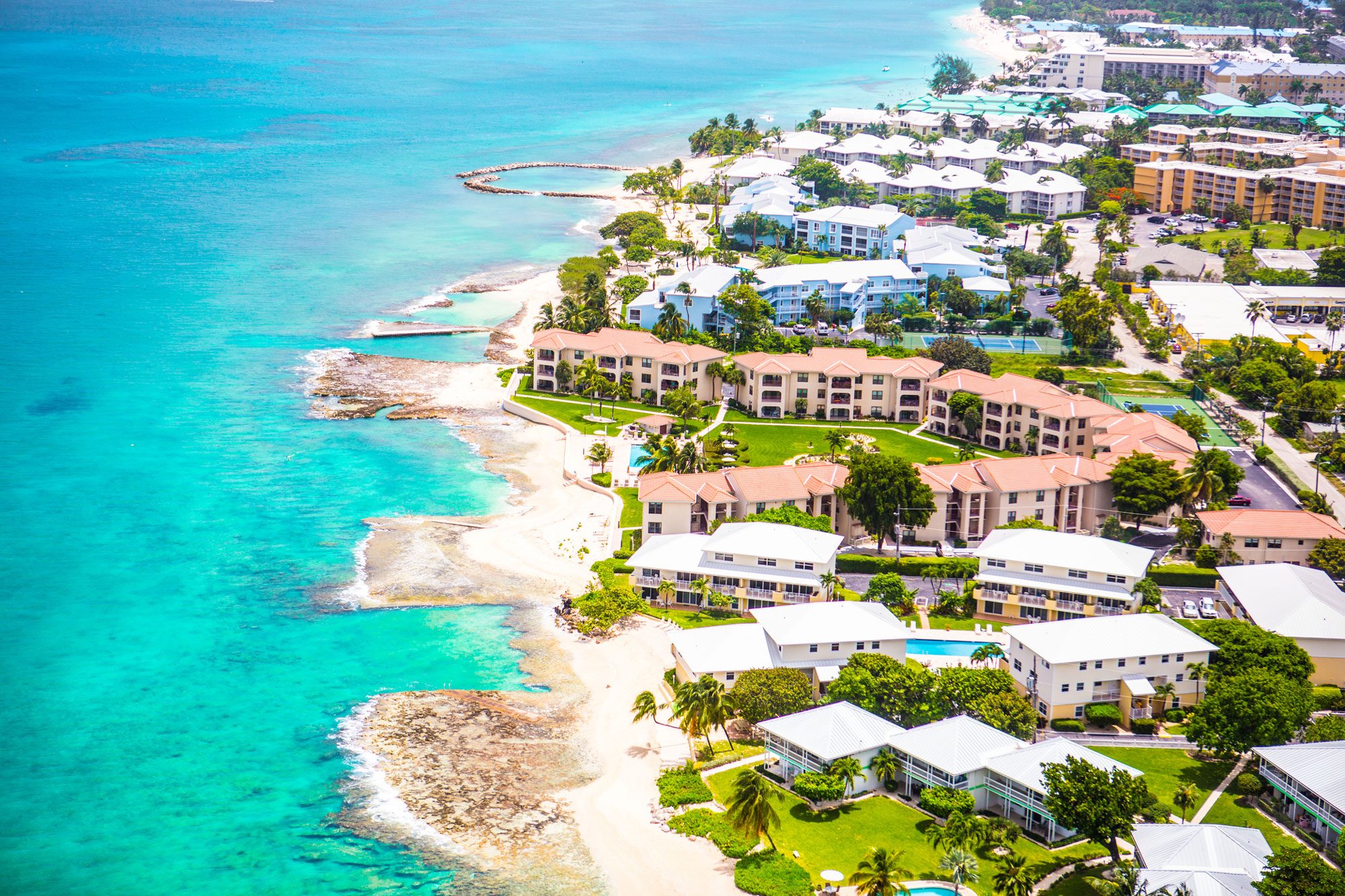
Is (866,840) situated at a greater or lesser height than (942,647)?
lesser

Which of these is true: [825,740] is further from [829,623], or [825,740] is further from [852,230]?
[852,230]

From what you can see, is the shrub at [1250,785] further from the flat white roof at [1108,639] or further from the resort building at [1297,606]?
the resort building at [1297,606]

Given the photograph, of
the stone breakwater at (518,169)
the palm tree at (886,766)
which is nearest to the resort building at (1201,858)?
the palm tree at (886,766)

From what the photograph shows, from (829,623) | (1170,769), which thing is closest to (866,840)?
(1170,769)

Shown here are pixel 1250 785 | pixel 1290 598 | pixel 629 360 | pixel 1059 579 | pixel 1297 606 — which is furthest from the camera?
pixel 629 360

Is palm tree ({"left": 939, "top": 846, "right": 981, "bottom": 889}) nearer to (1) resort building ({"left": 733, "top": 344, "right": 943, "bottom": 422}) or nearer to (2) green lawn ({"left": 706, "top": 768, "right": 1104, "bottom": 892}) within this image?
(2) green lawn ({"left": 706, "top": 768, "right": 1104, "bottom": 892})

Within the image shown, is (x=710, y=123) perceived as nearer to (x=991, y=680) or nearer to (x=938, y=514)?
(x=938, y=514)

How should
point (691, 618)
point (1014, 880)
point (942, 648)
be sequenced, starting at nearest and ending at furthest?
point (1014, 880), point (942, 648), point (691, 618)
